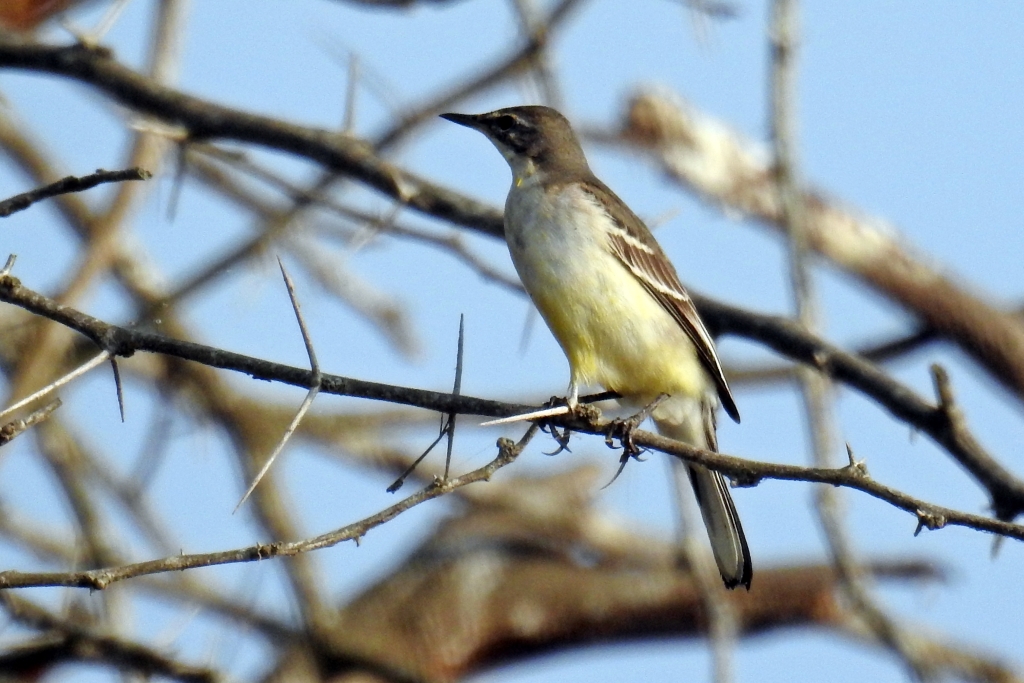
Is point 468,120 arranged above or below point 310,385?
above

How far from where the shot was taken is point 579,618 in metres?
9.40

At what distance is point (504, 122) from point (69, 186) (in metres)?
4.12

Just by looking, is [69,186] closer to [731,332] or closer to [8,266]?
[8,266]

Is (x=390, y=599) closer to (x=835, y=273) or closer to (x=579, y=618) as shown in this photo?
(x=579, y=618)

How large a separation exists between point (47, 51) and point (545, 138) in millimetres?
2594

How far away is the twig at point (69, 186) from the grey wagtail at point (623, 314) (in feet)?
8.65

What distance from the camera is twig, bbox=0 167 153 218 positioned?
3.26 metres

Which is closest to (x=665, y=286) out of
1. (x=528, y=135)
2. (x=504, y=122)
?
(x=528, y=135)

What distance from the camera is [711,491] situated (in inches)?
239

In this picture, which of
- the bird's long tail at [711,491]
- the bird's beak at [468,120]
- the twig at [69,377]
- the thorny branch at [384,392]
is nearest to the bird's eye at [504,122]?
the bird's beak at [468,120]

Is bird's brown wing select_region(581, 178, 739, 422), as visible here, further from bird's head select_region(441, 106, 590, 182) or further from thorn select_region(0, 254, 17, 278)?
thorn select_region(0, 254, 17, 278)

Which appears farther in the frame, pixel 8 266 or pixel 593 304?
pixel 593 304

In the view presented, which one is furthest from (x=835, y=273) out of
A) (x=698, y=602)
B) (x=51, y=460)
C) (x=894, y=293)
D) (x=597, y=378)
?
(x=51, y=460)

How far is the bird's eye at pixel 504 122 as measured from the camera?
23.7 ft
